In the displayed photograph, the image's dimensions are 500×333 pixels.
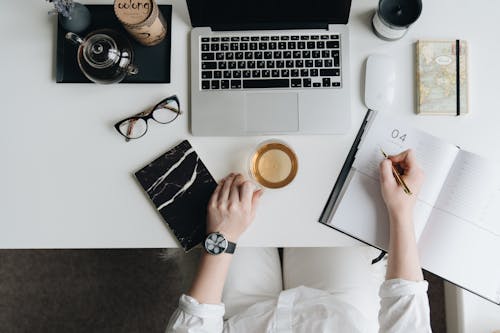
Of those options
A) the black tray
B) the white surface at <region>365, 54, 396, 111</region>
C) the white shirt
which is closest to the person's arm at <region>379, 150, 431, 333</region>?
the white shirt

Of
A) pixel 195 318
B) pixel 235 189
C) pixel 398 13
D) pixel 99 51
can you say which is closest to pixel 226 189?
pixel 235 189

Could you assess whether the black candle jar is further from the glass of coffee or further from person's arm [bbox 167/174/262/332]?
person's arm [bbox 167/174/262/332]

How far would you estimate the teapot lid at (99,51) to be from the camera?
79 centimetres

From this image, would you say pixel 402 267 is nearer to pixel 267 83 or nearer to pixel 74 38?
pixel 267 83

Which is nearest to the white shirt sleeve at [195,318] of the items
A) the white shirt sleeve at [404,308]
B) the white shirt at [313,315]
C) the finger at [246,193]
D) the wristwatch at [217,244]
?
the white shirt at [313,315]

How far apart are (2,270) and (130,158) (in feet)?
2.93

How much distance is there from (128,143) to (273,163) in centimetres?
30

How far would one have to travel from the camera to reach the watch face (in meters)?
0.81

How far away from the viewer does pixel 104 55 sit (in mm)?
787

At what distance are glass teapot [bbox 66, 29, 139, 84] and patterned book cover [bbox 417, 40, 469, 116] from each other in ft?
1.94

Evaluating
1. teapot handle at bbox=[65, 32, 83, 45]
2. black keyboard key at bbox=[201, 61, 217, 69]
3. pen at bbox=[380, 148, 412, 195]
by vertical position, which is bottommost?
pen at bbox=[380, 148, 412, 195]

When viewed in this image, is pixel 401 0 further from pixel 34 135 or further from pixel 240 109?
pixel 34 135

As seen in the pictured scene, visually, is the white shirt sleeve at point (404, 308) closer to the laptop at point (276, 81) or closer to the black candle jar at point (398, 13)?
the laptop at point (276, 81)

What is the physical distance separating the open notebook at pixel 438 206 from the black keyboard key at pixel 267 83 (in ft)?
0.61
